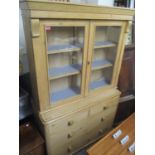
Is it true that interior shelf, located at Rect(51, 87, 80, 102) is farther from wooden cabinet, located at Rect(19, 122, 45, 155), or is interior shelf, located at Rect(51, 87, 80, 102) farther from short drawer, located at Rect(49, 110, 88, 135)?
wooden cabinet, located at Rect(19, 122, 45, 155)

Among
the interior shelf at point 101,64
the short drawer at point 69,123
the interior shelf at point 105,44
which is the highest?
the interior shelf at point 105,44

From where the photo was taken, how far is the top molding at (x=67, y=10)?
3.14 ft

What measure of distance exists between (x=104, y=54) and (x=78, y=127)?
89 cm

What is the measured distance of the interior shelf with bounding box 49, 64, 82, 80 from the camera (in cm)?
136

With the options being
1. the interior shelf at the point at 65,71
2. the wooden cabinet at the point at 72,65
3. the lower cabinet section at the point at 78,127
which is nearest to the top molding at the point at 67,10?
the wooden cabinet at the point at 72,65

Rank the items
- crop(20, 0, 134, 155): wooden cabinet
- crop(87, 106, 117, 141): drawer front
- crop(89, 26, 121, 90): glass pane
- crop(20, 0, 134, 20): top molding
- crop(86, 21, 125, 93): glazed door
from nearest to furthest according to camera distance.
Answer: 1. crop(20, 0, 134, 20): top molding
2. crop(20, 0, 134, 155): wooden cabinet
3. crop(86, 21, 125, 93): glazed door
4. crop(89, 26, 121, 90): glass pane
5. crop(87, 106, 117, 141): drawer front

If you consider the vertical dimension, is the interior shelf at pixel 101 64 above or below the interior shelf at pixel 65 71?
above

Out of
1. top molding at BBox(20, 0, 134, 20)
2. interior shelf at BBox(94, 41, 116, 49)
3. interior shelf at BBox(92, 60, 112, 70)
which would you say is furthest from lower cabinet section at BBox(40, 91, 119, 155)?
top molding at BBox(20, 0, 134, 20)

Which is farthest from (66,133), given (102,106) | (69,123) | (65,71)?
(65,71)

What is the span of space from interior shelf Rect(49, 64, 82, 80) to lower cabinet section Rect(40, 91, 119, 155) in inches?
16.1

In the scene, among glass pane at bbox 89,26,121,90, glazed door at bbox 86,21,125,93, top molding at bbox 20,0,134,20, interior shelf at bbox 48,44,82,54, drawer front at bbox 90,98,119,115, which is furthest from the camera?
drawer front at bbox 90,98,119,115

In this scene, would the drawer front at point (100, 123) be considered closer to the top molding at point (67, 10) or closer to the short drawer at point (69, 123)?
the short drawer at point (69, 123)

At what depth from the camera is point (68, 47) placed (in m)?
1.36

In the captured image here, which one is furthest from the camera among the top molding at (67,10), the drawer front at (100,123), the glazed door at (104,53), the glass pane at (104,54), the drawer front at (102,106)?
the drawer front at (100,123)
